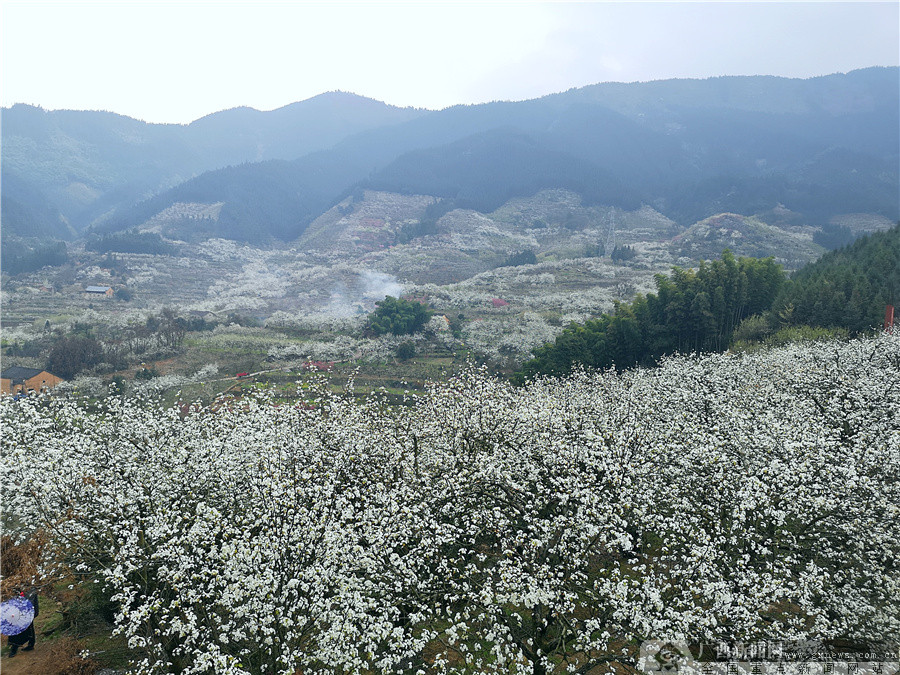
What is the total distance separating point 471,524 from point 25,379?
65.4 metres

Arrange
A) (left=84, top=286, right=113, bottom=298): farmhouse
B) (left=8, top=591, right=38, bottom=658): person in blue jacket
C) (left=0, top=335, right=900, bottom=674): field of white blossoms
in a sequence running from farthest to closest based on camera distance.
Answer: (left=84, top=286, right=113, bottom=298): farmhouse < (left=8, top=591, right=38, bottom=658): person in blue jacket < (left=0, top=335, right=900, bottom=674): field of white blossoms

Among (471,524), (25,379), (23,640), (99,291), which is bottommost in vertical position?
(25,379)

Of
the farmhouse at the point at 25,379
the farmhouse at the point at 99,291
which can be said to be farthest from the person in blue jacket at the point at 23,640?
the farmhouse at the point at 99,291

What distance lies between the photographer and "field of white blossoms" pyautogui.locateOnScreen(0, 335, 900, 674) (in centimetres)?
1513

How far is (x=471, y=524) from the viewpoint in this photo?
65.4ft

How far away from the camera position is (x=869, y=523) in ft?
54.2

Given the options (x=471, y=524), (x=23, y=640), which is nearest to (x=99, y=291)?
(x=23, y=640)

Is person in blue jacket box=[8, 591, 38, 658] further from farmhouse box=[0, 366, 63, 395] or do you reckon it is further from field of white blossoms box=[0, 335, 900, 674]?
farmhouse box=[0, 366, 63, 395]

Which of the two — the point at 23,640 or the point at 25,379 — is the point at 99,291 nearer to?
the point at 25,379

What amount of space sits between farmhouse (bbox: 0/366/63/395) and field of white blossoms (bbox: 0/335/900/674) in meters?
46.0

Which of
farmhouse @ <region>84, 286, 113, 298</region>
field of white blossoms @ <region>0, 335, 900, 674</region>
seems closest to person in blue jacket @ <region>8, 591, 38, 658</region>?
field of white blossoms @ <region>0, 335, 900, 674</region>

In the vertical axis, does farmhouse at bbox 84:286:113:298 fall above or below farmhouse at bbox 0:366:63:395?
above

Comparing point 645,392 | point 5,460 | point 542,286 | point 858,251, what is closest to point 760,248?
point 542,286

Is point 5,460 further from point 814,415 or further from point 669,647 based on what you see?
point 814,415
